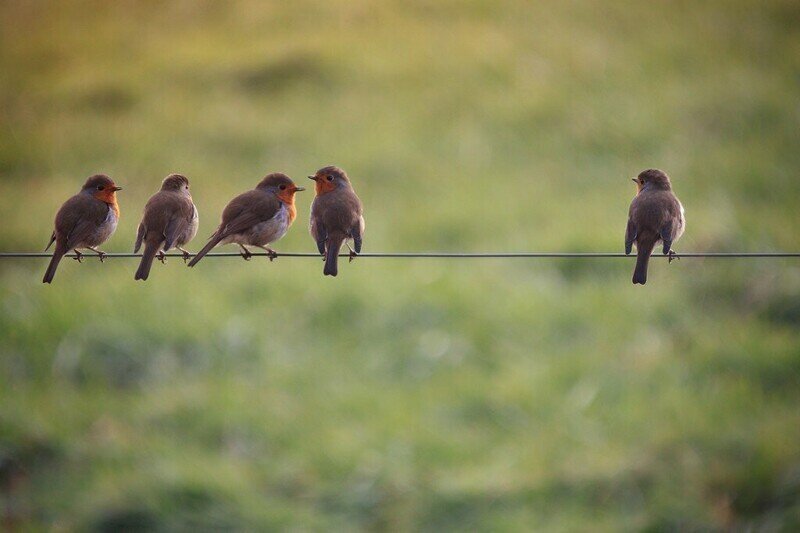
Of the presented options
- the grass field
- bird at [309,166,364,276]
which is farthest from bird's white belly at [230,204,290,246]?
the grass field

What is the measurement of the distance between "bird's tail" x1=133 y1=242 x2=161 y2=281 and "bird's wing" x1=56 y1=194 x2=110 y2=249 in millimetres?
555

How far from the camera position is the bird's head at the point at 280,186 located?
427 inches

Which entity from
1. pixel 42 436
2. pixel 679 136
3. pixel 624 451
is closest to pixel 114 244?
pixel 42 436

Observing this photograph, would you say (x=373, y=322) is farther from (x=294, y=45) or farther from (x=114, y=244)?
(x=294, y=45)

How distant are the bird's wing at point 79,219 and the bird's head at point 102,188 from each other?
0.12 m

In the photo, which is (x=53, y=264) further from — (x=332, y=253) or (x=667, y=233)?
(x=667, y=233)

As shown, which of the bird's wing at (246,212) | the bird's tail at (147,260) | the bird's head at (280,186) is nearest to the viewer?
the bird's tail at (147,260)

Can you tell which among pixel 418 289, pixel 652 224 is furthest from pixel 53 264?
pixel 418 289

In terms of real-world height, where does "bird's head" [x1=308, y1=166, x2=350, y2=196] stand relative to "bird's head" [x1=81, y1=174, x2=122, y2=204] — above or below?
above

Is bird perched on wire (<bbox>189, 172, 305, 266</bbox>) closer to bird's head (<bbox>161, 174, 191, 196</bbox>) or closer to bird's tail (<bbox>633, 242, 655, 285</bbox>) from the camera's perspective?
bird's head (<bbox>161, 174, 191, 196</bbox>)

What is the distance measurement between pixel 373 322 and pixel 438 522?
3.97m

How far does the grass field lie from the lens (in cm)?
1600

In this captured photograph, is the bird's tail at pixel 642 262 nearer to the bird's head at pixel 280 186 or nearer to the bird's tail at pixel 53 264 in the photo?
the bird's head at pixel 280 186

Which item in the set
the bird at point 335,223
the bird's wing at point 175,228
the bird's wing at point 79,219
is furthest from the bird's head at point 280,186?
the bird's wing at point 79,219
